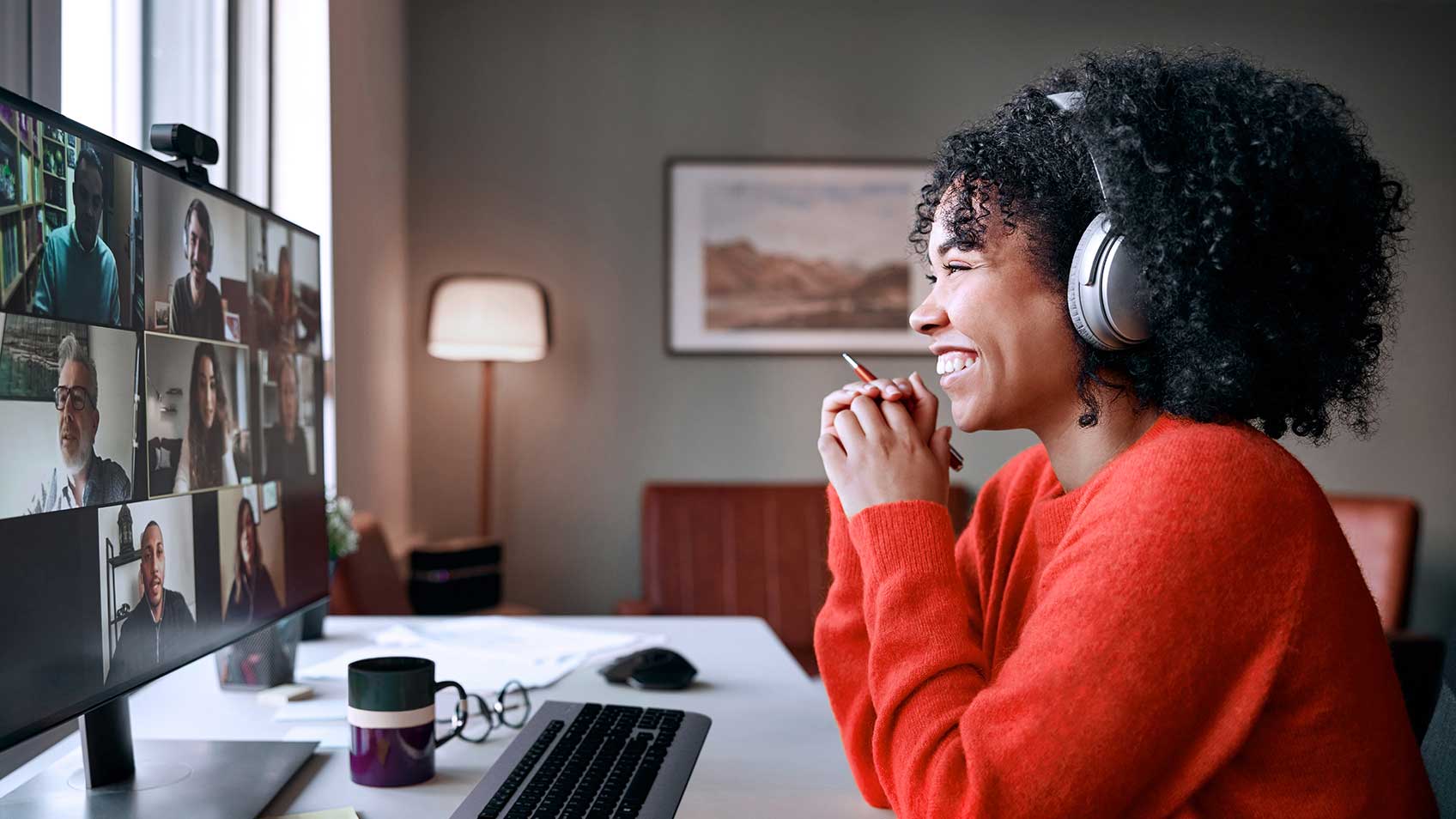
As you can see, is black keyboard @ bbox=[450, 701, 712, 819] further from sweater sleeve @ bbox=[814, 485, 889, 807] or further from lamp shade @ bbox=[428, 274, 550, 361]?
lamp shade @ bbox=[428, 274, 550, 361]

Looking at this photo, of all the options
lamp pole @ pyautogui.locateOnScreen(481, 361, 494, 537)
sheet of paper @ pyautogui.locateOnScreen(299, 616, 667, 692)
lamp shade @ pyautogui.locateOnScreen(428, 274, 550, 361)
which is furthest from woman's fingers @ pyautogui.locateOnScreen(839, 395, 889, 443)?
lamp pole @ pyautogui.locateOnScreen(481, 361, 494, 537)

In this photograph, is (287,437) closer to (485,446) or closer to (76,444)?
(76,444)

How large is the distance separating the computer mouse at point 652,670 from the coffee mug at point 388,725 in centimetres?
42

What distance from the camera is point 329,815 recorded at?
905 mm

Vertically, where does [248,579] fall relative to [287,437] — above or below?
below

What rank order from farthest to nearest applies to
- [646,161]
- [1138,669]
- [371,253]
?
[646,161] < [371,253] < [1138,669]

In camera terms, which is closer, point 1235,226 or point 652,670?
point 1235,226

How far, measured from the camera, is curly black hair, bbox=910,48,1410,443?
2.73 feet

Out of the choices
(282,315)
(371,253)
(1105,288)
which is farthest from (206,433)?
(371,253)

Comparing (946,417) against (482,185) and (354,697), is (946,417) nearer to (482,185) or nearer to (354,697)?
(482,185)

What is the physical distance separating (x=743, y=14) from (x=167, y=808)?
3262mm

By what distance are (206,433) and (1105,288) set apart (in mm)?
791

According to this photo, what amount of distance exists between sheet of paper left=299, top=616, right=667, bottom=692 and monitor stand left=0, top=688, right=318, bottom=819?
321 millimetres

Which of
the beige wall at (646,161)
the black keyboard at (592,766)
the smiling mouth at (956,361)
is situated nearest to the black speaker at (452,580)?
the beige wall at (646,161)
